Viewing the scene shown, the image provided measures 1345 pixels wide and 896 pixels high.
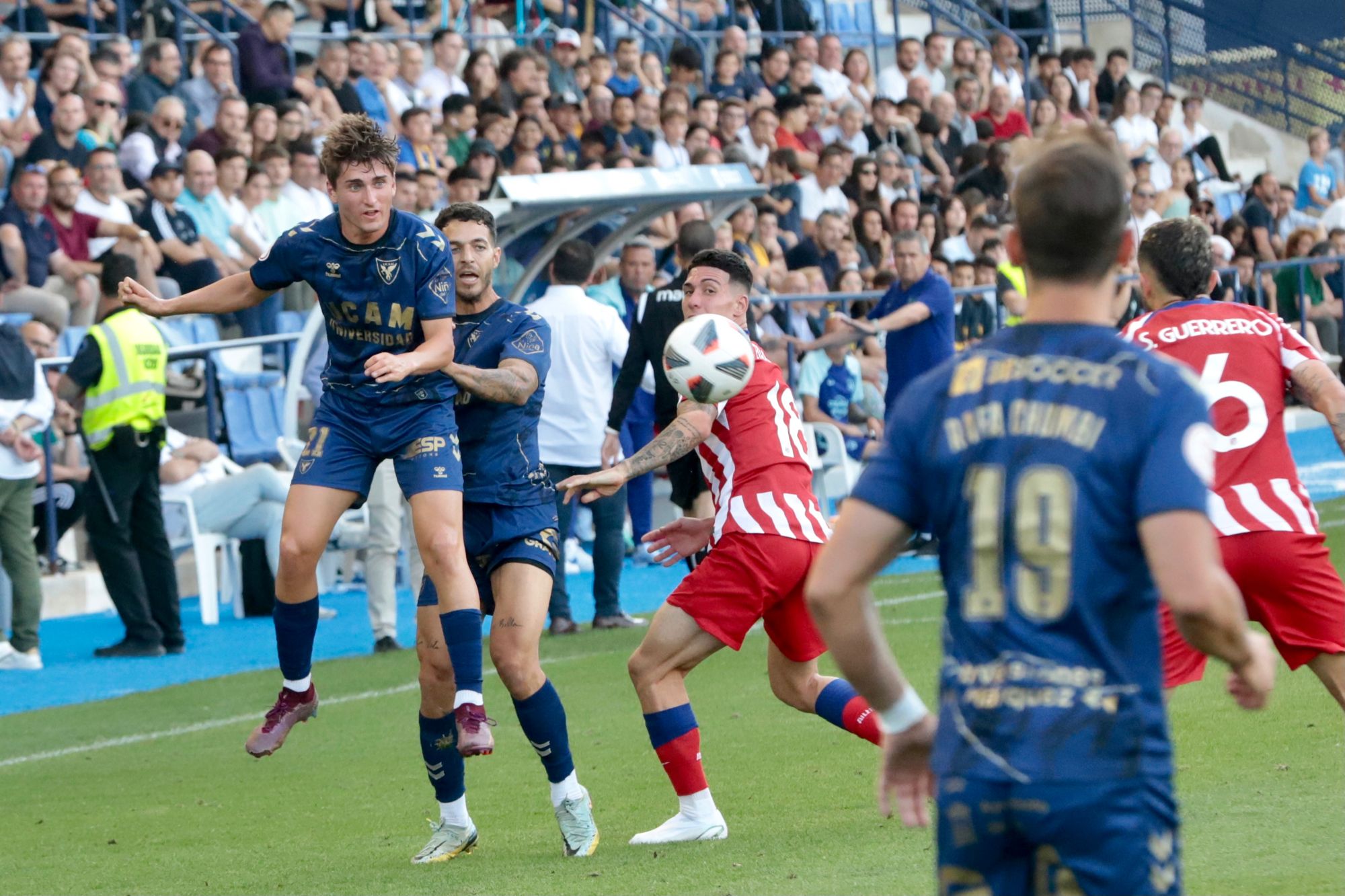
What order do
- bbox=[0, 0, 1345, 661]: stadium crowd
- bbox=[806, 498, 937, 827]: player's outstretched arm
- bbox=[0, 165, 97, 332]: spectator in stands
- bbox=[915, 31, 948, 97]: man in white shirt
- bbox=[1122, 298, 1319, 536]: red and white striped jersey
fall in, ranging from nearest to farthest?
bbox=[806, 498, 937, 827]: player's outstretched arm
bbox=[1122, 298, 1319, 536]: red and white striped jersey
bbox=[0, 165, 97, 332]: spectator in stands
bbox=[0, 0, 1345, 661]: stadium crowd
bbox=[915, 31, 948, 97]: man in white shirt

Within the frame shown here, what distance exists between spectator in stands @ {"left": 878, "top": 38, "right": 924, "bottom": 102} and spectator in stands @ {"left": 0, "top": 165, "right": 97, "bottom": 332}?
12068 mm

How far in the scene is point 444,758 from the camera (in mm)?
6324

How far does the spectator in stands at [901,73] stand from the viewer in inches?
907

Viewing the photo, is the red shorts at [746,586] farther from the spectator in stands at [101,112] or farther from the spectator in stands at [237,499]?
the spectator in stands at [101,112]

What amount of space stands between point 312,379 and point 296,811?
6305 mm

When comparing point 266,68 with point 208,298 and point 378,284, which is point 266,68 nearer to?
point 208,298

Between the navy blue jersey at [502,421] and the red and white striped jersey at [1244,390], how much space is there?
212 centimetres

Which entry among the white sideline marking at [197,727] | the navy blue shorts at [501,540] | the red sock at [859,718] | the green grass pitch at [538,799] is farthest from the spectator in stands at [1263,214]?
the navy blue shorts at [501,540]

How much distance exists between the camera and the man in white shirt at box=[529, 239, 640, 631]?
38.4ft

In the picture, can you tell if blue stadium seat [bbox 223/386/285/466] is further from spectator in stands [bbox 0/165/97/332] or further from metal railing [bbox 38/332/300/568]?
spectator in stands [bbox 0/165/97/332]

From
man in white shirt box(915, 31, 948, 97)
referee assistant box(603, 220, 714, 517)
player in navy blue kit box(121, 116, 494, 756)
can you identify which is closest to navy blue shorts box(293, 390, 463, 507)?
player in navy blue kit box(121, 116, 494, 756)

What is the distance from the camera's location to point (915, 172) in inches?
838

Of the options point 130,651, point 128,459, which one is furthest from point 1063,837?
point 130,651

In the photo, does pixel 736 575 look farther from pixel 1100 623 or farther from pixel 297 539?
pixel 1100 623
